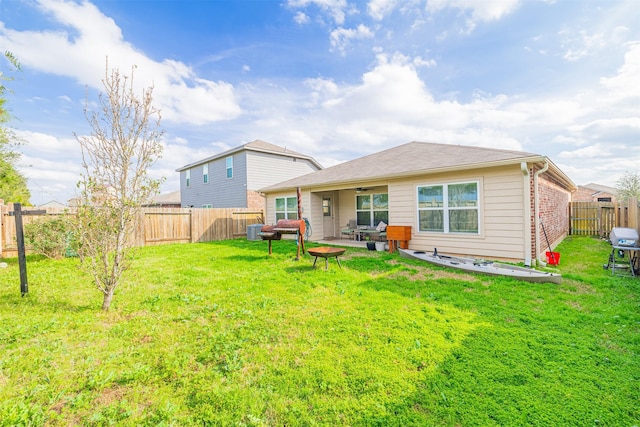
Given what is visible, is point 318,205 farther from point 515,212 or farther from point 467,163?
point 515,212

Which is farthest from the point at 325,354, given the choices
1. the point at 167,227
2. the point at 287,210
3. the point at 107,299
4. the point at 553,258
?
the point at 167,227

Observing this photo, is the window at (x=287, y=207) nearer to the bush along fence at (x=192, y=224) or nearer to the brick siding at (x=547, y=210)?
the bush along fence at (x=192, y=224)

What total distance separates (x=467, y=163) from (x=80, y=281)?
976 cm

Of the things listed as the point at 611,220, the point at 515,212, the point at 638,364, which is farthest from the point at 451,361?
the point at 611,220

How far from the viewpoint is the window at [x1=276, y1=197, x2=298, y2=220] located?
1319 centimetres

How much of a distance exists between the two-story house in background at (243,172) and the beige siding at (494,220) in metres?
11.8

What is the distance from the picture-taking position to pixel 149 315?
4.08m

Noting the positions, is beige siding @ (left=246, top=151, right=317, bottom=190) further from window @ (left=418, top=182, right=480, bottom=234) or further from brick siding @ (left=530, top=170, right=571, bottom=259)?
brick siding @ (left=530, top=170, right=571, bottom=259)

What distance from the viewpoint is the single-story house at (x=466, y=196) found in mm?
6906

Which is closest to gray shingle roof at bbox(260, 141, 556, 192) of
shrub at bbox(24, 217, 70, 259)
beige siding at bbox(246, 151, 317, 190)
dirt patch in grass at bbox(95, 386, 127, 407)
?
beige siding at bbox(246, 151, 317, 190)

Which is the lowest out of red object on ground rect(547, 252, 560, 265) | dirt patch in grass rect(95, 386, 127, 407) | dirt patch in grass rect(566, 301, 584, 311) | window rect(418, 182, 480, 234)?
dirt patch in grass rect(566, 301, 584, 311)

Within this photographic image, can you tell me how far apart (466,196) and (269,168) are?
44.1 feet

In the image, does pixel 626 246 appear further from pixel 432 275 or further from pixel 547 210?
pixel 432 275

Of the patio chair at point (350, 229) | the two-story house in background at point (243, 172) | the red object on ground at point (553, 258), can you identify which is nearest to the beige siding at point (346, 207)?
the patio chair at point (350, 229)
